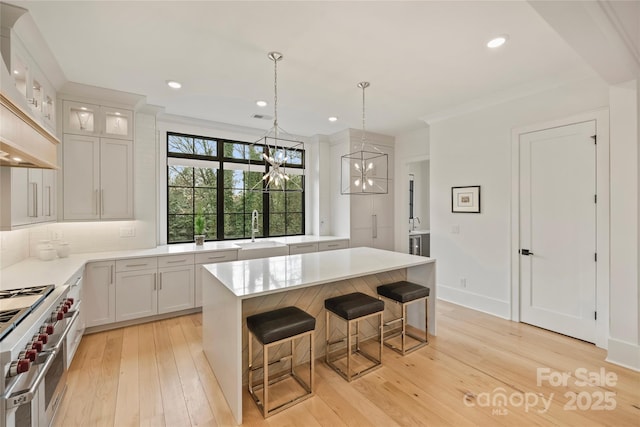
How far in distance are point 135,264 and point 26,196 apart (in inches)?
50.5

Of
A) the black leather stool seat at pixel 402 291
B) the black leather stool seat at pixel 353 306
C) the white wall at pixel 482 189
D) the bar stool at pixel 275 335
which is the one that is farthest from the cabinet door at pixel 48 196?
the white wall at pixel 482 189

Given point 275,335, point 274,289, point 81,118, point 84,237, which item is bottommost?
point 275,335

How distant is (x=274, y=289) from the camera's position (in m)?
1.99

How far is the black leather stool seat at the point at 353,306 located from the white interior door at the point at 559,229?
214 centimetres

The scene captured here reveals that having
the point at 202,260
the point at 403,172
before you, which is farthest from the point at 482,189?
the point at 202,260

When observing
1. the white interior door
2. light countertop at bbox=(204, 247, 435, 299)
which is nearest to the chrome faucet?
light countertop at bbox=(204, 247, 435, 299)

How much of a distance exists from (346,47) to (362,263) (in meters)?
1.94

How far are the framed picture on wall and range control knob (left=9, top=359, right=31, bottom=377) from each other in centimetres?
433

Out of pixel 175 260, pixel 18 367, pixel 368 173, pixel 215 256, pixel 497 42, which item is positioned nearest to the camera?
pixel 18 367

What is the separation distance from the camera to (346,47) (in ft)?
8.03

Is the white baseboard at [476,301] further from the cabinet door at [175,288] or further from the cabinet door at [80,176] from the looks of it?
the cabinet door at [80,176]

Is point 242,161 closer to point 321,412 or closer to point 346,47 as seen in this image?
point 346,47

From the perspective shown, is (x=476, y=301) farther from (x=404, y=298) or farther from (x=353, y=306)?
(x=353, y=306)

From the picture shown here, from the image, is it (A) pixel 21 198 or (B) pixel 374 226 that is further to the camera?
(B) pixel 374 226
